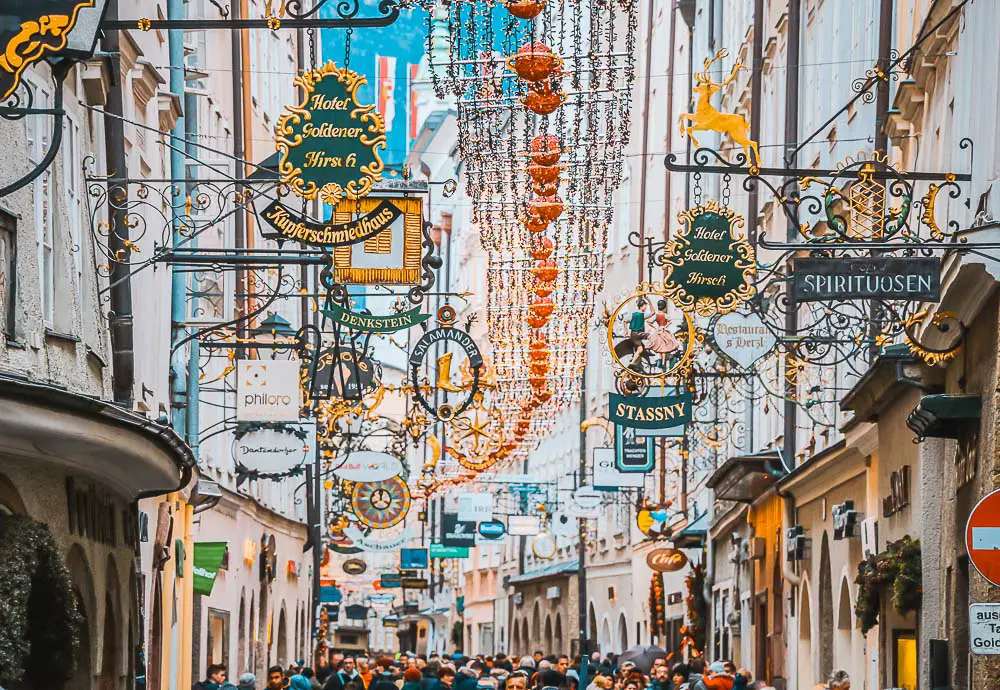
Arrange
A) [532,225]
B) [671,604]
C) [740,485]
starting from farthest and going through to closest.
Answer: [671,604]
[740,485]
[532,225]

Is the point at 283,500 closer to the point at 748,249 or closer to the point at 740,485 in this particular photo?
the point at 740,485

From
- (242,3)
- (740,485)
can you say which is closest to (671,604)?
(740,485)

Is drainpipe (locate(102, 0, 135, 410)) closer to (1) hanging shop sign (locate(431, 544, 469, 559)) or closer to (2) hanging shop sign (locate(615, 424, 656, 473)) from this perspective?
(2) hanging shop sign (locate(615, 424, 656, 473))

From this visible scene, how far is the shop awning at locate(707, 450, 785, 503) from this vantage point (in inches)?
1125

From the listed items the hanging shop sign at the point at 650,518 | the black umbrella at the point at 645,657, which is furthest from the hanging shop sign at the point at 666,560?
the black umbrella at the point at 645,657

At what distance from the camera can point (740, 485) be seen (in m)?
31.3

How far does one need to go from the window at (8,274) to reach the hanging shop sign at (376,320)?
28.2ft

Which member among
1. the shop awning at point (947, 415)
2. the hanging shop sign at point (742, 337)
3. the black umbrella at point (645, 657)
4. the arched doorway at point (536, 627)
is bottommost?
the arched doorway at point (536, 627)

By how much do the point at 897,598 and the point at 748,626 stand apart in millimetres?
14860

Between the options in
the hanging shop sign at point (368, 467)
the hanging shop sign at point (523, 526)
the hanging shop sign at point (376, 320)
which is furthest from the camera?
the hanging shop sign at point (523, 526)

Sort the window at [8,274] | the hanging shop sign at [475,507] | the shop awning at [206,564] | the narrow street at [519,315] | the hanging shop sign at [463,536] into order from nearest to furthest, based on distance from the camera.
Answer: the window at [8,274] → the narrow street at [519,315] → the shop awning at [206,564] → the hanging shop sign at [475,507] → the hanging shop sign at [463,536]

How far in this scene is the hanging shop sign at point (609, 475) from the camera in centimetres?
3341

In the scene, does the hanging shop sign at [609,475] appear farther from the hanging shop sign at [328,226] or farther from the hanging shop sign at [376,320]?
the hanging shop sign at [328,226]

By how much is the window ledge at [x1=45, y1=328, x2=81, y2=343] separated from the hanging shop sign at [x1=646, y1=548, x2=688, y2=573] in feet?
77.5
